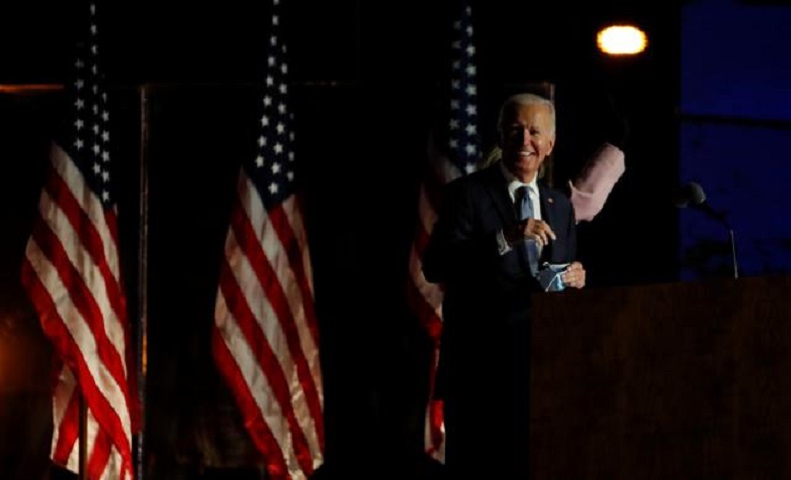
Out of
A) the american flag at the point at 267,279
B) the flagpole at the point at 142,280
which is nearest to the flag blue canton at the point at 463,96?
the american flag at the point at 267,279

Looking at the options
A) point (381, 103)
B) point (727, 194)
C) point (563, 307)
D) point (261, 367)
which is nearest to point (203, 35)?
point (381, 103)

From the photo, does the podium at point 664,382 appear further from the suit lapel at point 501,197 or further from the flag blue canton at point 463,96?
the flag blue canton at point 463,96

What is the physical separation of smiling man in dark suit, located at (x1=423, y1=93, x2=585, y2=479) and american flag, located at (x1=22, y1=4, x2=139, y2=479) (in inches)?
72.0

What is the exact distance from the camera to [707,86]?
7.16 metres

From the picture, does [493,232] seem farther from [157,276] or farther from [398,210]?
[157,276]

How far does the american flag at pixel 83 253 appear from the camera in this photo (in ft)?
20.0

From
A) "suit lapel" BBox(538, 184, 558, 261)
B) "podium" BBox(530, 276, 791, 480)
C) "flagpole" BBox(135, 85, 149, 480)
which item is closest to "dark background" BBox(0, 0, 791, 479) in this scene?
"flagpole" BBox(135, 85, 149, 480)

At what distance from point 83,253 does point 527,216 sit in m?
2.13

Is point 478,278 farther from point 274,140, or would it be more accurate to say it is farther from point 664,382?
point 274,140

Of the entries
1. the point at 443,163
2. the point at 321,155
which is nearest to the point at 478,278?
the point at 443,163

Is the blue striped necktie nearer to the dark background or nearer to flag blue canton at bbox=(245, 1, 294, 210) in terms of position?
flag blue canton at bbox=(245, 1, 294, 210)

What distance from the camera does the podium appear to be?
3.94 m

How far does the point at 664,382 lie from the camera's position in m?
4.19

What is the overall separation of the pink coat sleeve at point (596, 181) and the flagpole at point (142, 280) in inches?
74.4
